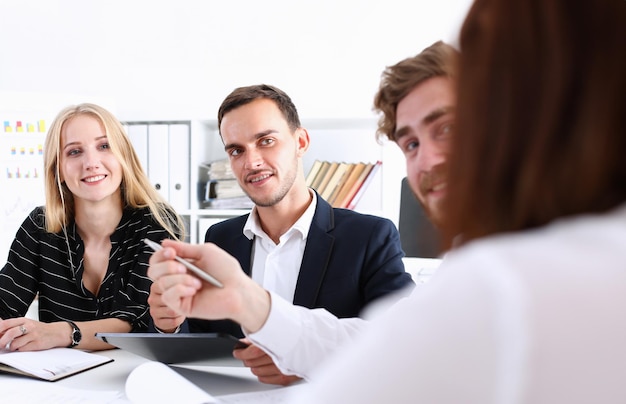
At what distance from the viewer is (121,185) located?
7.56ft

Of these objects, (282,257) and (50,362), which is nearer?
(50,362)

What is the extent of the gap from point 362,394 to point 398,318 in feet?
0.17

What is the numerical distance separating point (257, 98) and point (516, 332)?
1812 mm

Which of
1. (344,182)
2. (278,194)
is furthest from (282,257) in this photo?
(344,182)

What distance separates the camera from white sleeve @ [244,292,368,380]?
1082mm

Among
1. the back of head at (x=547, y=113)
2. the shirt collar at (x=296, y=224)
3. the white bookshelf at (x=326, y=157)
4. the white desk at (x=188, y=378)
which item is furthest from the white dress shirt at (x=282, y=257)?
the back of head at (x=547, y=113)

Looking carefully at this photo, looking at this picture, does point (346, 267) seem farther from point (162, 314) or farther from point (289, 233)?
point (162, 314)

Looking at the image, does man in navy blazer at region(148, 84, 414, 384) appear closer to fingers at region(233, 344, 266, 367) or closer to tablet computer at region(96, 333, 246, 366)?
tablet computer at region(96, 333, 246, 366)

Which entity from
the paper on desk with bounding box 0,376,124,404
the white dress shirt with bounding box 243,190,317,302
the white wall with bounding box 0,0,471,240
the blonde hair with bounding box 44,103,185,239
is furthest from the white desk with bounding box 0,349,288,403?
the white wall with bounding box 0,0,471,240

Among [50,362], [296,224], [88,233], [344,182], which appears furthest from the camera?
[344,182]

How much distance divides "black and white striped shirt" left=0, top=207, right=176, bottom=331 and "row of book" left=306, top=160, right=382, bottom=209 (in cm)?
122

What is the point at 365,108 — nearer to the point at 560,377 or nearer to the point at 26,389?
the point at 26,389

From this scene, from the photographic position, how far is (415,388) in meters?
0.35

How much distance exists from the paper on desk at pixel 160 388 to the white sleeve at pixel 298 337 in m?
0.14
